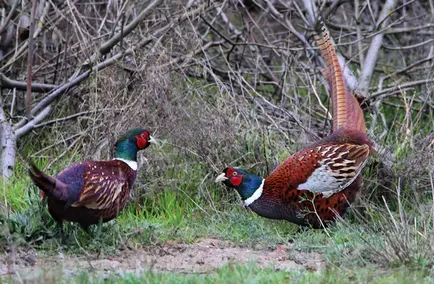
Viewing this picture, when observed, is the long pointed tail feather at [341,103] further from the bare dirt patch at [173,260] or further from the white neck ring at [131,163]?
the white neck ring at [131,163]

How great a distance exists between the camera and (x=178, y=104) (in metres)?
7.11

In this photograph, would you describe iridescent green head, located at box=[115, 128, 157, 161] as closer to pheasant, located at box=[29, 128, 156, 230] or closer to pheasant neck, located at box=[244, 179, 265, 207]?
pheasant, located at box=[29, 128, 156, 230]

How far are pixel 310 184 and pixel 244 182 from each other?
→ 51 cm

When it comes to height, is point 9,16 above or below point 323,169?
above

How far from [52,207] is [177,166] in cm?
191

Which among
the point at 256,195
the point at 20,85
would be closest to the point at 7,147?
the point at 20,85

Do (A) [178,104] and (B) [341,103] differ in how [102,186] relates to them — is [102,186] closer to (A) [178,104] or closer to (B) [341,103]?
(A) [178,104]

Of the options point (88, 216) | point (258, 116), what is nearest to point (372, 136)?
point (258, 116)

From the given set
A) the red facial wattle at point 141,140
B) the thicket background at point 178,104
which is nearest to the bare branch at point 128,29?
the thicket background at point 178,104

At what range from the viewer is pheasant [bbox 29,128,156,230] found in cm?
509

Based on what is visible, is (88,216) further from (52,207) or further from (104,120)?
(104,120)

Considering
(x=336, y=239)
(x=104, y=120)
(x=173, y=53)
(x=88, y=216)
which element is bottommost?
(x=336, y=239)

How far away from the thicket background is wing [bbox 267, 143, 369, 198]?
0.96 ft

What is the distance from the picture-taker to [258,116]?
24.3 feet
